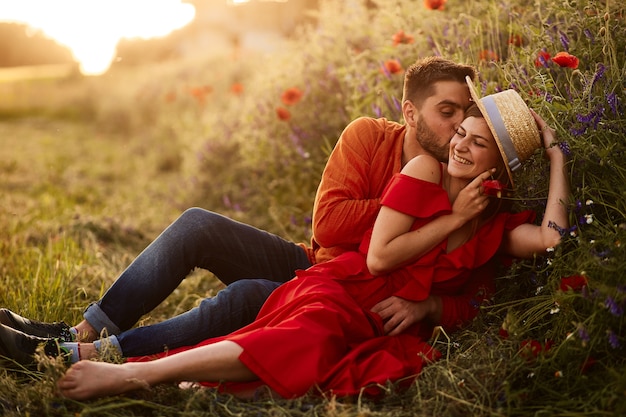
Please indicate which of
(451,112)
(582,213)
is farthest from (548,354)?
(451,112)

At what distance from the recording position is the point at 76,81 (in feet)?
69.5

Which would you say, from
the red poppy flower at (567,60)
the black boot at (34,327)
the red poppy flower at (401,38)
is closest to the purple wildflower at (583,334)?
the red poppy flower at (567,60)

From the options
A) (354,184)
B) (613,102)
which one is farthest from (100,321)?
(613,102)

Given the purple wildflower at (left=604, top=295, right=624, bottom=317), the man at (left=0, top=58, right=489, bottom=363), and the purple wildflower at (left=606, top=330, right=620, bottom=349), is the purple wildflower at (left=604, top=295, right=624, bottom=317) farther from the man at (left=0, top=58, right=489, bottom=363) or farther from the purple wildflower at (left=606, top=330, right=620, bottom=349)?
the man at (left=0, top=58, right=489, bottom=363)

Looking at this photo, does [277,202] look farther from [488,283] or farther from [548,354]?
[548,354]

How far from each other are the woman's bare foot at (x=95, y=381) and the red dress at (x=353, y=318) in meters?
0.37

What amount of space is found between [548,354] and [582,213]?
22.5 inches

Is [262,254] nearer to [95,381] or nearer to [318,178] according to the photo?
[95,381]

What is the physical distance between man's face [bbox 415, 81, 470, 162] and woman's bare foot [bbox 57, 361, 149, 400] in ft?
5.17

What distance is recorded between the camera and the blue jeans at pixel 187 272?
107 inches

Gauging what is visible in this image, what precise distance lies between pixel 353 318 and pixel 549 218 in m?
0.83

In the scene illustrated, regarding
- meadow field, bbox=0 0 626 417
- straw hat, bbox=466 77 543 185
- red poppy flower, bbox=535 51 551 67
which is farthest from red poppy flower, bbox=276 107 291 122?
straw hat, bbox=466 77 543 185

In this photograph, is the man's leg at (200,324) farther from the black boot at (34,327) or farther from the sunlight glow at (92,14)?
the sunlight glow at (92,14)

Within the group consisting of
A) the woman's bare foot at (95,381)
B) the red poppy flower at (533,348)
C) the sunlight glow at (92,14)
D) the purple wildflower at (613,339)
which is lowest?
the red poppy flower at (533,348)
